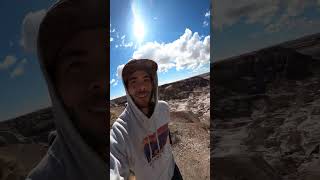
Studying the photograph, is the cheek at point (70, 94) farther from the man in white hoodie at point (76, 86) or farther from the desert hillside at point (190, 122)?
the desert hillside at point (190, 122)

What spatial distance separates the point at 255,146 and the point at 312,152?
337 mm

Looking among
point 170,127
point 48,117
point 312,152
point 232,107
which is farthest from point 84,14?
point 312,152

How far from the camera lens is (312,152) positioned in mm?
2777

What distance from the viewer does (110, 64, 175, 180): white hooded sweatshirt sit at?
2.56m

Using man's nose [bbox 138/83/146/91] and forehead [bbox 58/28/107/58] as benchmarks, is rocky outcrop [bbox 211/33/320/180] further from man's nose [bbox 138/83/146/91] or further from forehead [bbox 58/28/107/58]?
forehead [bbox 58/28/107/58]

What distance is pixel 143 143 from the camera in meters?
2.68

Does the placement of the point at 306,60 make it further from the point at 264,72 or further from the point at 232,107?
the point at 232,107

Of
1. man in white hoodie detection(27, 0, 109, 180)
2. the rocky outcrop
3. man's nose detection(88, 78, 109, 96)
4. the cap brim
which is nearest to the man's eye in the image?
man in white hoodie detection(27, 0, 109, 180)

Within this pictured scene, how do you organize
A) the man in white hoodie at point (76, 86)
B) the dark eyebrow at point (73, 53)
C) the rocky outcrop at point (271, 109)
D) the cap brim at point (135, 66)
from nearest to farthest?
the man in white hoodie at point (76, 86) < the dark eyebrow at point (73, 53) < the cap brim at point (135, 66) < the rocky outcrop at point (271, 109)

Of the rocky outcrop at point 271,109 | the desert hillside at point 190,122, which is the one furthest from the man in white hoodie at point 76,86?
the rocky outcrop at point 271,109

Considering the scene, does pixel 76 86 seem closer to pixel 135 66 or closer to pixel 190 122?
pixel 135 66

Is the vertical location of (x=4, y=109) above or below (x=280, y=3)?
below

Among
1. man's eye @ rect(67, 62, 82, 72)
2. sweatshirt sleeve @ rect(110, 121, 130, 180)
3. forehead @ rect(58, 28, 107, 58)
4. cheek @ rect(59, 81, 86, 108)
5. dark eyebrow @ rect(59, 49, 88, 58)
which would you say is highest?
forehead @ rect(58, 28, 107, 58)

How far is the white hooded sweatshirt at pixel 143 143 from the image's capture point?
2557 millimetres
